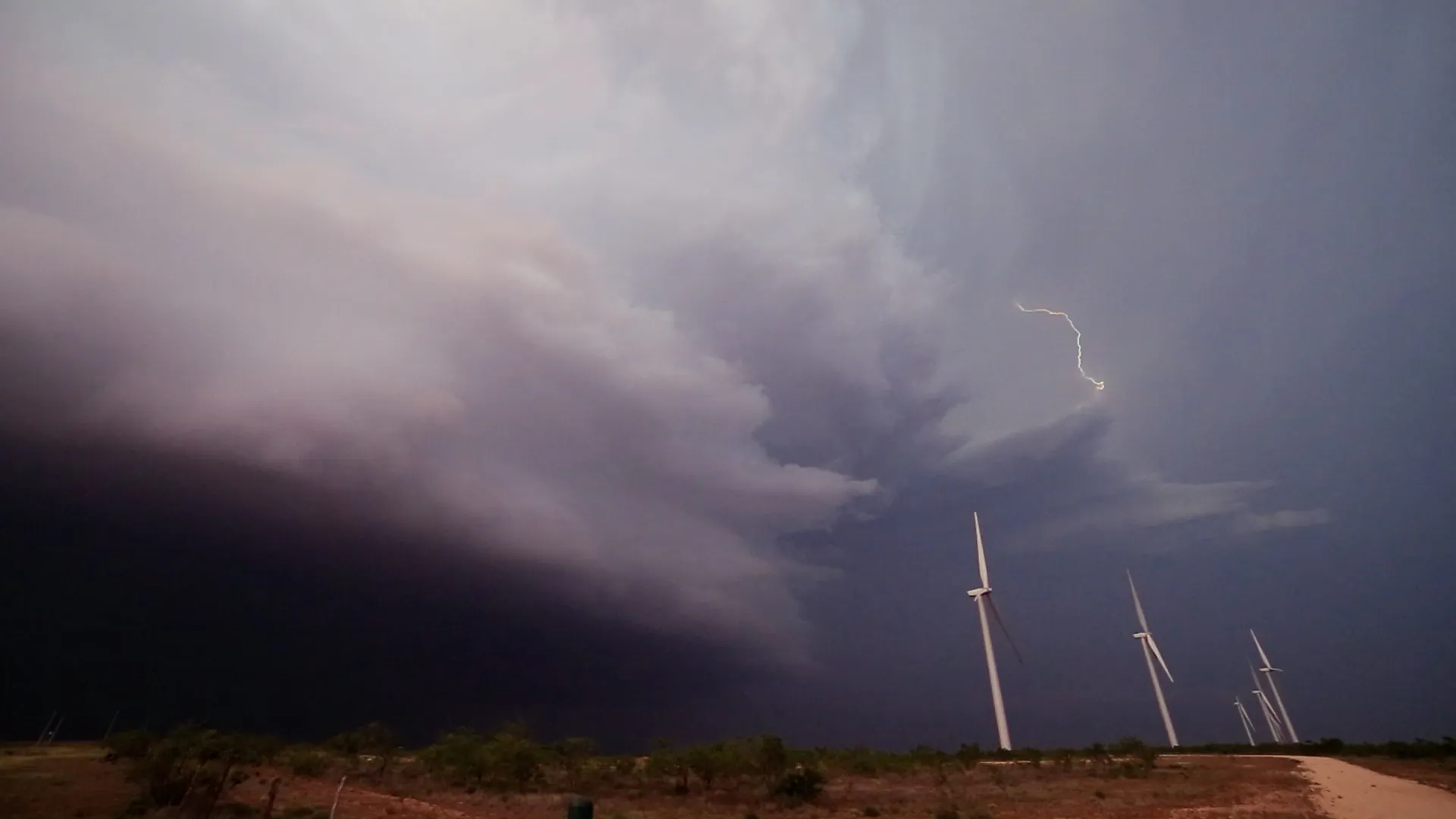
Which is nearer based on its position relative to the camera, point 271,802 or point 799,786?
point 271,802

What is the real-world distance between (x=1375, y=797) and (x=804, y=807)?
35.3m

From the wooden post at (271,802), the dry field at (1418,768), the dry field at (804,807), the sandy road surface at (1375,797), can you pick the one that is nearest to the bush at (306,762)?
the dry field at (804,807)

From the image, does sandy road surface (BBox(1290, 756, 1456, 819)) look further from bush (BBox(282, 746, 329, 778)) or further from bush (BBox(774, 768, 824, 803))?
bush (BBox(282, 746, 329, 778))

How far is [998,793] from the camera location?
47969 mm

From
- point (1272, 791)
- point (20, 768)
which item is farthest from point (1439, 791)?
point (20, 768)

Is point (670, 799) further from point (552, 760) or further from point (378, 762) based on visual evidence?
point (378, 762)

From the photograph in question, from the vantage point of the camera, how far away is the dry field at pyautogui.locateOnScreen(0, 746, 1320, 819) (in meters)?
38.2

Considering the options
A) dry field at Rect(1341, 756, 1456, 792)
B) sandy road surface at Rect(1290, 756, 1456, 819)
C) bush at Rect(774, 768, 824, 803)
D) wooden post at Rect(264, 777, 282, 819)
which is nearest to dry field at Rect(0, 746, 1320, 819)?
wooden post at Rect(264, 777, 282, 819)

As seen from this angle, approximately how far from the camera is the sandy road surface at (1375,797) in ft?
128

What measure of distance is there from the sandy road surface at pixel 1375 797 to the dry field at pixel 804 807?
1.36 meters

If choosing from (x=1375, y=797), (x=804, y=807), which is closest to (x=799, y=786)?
(x=804, y=807)

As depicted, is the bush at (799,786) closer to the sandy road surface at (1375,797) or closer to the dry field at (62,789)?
the sandy road surface at (1375,797)

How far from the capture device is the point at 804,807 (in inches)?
1708

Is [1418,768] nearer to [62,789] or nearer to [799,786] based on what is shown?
[799,786]
